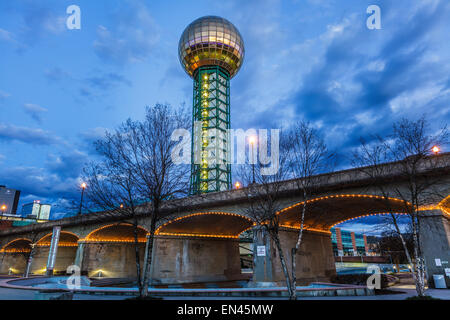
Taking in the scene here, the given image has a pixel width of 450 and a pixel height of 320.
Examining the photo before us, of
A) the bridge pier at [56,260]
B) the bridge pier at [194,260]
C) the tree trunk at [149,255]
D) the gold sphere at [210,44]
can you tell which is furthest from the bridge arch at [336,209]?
the bridge pier at [56,260]

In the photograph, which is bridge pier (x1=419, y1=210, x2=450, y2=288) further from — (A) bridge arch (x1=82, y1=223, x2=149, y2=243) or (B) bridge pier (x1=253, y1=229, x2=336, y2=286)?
(A) bridge arch (x1=82, y1=223, x2=149, y2=243)

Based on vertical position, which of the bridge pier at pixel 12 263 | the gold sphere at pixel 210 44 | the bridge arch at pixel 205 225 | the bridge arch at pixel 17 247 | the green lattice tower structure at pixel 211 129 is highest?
the gold sphere at pixel 210 44

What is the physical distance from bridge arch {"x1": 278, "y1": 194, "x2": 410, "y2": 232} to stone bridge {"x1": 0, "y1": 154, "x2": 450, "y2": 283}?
8cm

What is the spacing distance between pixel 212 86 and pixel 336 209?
43924mm

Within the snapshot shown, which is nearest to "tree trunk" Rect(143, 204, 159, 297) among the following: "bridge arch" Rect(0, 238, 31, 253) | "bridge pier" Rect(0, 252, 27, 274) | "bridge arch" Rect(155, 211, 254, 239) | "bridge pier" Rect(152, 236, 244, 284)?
"bridge arch" Rect(155, 211, 254, 239)

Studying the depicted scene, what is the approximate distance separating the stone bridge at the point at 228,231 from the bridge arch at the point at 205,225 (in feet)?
0.35

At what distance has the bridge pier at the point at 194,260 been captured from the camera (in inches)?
1293

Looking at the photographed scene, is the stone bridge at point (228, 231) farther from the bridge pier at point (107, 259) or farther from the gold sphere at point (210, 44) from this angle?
the gold sphere at point (210, 44)

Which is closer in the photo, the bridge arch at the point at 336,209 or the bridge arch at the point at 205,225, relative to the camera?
the bridge arch at the point at 336,209

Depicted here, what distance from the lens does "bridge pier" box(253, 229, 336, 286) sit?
2352 cm

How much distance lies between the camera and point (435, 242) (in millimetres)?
17312

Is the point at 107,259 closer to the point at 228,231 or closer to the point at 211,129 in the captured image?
the point at 228,231

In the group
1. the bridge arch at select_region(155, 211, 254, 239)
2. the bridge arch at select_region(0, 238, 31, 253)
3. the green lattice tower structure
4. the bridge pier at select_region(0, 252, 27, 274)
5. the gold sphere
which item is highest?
the gold sphere
